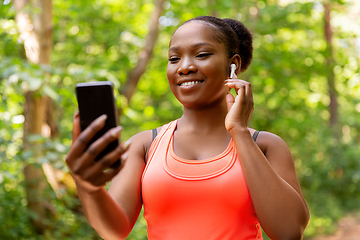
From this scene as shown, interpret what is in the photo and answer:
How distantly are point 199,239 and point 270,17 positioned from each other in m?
7.29

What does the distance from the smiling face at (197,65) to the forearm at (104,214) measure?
62cm

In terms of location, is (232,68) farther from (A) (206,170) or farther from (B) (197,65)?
(A) (206,170)

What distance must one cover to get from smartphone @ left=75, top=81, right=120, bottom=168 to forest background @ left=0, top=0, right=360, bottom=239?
2.24m

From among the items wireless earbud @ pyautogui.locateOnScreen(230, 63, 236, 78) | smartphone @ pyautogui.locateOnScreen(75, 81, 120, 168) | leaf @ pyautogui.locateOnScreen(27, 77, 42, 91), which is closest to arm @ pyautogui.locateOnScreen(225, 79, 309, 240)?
wireless earbud @ pyautogui.locateOnScreen(230, 63, 236, 78)

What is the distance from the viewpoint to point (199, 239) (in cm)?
145

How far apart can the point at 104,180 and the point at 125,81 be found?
5.77m

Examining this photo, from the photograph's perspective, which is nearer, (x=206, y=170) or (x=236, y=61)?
(x=206, y=170)

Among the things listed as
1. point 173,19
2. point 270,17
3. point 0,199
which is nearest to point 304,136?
point 270,17

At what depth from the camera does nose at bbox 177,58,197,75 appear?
1.59m

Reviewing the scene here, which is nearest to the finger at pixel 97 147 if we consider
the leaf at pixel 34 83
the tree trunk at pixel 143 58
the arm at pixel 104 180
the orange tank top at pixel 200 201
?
the arm at pixel 104 180

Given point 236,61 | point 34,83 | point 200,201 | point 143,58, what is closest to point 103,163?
point 200,201

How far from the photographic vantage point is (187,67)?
159cm

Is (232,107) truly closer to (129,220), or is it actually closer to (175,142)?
(175,142)

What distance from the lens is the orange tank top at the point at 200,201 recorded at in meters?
1.45
